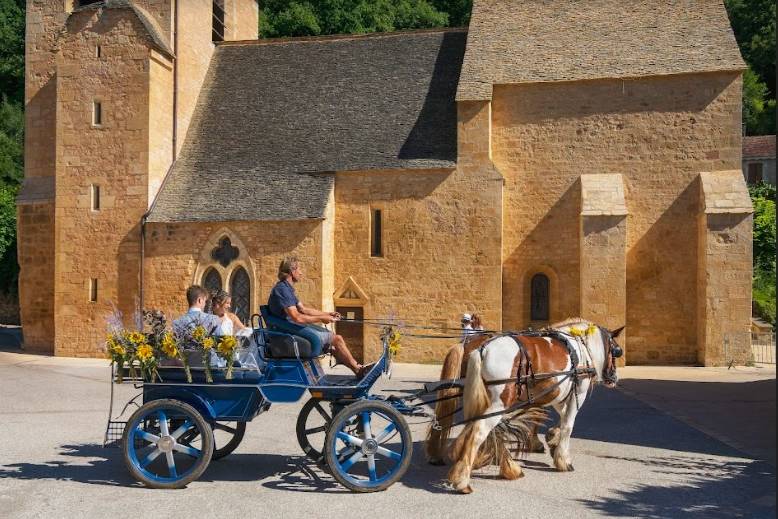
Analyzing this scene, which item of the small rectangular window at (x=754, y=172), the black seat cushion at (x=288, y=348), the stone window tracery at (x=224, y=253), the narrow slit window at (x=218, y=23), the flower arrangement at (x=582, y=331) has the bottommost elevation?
the black seat cushion at (x=288, y=348)

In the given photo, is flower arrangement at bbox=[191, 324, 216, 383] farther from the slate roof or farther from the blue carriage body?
the slate roof

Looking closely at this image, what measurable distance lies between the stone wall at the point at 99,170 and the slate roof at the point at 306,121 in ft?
4.11

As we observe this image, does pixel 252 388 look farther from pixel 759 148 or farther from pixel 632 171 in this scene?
pixel 759 148

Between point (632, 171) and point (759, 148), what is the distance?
24.2m

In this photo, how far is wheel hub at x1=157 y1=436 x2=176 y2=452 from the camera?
21.9 feet

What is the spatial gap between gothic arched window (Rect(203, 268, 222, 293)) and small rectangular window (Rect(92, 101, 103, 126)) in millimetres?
5175

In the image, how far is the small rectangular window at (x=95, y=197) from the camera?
64.4 ft

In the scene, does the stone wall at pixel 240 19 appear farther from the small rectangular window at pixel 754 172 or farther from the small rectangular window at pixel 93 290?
the small rectangular window at pixel 754 172

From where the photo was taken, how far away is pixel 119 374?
698 centimetres

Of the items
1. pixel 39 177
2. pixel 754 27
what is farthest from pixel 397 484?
pixel 754 27

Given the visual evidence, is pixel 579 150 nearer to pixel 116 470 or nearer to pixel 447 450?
pixel 447 450

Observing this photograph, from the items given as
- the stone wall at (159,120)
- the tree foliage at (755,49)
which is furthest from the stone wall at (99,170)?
the tree foliage at (755,49)

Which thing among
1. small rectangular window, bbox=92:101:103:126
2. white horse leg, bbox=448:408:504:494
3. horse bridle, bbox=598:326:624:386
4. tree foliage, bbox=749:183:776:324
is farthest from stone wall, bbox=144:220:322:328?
tree foliage, bbox=749:183:776:324

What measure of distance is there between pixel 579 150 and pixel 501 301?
4611 mm
